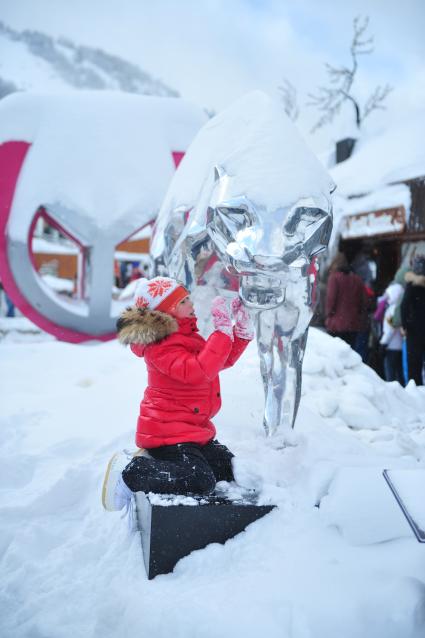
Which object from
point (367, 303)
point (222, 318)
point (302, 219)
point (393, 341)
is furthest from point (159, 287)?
point (367, 303)

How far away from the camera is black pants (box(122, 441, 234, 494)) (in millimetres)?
1589

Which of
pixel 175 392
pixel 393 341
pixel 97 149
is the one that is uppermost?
pixel 97 149

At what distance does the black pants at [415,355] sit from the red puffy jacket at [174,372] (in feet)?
6.52

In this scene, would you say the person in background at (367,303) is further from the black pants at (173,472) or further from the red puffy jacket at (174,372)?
the black pants at (173,472)

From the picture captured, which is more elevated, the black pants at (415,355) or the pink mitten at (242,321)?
the pink mitten at (242,321)

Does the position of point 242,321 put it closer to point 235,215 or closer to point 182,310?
point 182,310

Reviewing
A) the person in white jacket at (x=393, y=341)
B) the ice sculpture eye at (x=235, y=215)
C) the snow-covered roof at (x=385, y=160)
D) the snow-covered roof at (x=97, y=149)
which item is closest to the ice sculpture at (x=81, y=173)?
the snow-covered roof at (x=97, y=149)

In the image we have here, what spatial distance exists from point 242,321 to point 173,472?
0.62 meters

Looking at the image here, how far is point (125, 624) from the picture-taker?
1292mm

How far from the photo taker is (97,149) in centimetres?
359

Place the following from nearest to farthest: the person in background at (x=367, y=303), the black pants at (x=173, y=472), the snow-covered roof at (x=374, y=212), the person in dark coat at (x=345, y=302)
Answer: the black pants at (x=173, y=472) < the snow-covered roof at (x=374, y=212) < the person in dark coat at (x=345, y=302) < the person in background at (x=367, y=303)

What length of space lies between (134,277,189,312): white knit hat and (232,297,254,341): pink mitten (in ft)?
0.70

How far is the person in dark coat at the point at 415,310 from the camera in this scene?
3.22 meters

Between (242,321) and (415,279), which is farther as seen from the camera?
(415,279)
